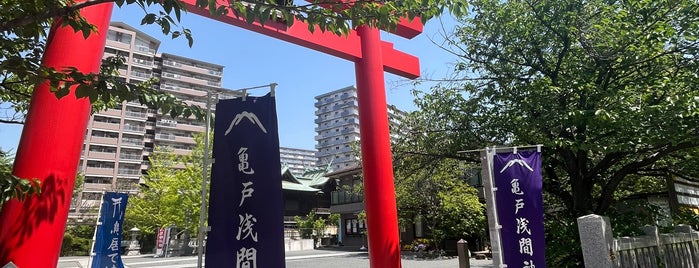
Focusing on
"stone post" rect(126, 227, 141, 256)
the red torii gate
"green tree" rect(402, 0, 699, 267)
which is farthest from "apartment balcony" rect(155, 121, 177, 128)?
the red torii gate

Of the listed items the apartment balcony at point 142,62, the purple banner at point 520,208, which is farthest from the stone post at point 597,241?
the apartment balcony at point 142,62

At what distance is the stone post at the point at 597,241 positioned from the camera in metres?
5.06

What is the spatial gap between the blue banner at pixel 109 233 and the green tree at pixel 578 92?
6.41 meters

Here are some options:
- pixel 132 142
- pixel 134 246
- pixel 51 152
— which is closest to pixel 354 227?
pixel 134 246

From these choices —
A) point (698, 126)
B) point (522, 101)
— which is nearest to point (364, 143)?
point (522, 101)

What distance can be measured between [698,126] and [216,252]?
6022 mm

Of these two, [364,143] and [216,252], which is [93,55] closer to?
[216,252]

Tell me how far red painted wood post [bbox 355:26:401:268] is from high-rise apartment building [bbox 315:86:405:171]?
264ft

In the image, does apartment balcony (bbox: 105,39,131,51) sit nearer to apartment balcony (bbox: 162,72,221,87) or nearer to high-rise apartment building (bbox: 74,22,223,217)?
high-rise apartment building (bbox: 74,22,223,217)

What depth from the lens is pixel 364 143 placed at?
588 centimetres

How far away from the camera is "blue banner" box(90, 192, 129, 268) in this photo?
891cm

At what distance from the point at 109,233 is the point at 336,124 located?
82.9 metres

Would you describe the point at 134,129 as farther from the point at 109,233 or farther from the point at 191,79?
the point at 109,233

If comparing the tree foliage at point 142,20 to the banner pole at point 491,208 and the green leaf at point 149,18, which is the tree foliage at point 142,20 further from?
the banner pole at point 491,208
